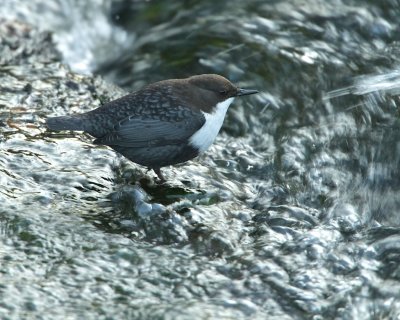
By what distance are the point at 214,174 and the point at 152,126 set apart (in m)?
0.80

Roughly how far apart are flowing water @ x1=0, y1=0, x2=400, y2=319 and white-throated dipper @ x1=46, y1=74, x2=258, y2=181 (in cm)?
29

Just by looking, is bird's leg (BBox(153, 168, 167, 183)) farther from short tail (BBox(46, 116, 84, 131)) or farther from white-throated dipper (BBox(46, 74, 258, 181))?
short tail (BBox(46, 116, 84, 131))

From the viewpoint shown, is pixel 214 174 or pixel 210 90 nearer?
pixel 210 90

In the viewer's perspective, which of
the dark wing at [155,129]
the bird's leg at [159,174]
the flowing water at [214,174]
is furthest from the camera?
the bird's leg at [159,174]

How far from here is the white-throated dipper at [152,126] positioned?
5.76 meters

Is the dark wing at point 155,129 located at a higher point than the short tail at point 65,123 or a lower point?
lower

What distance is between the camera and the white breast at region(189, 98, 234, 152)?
5.80 metres

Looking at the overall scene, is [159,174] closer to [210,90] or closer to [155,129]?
[155,129]

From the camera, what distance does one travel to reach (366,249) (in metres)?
5.31

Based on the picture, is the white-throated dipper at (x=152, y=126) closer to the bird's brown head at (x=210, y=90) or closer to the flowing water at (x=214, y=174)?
the bird's brown head at (x=210, y=90)

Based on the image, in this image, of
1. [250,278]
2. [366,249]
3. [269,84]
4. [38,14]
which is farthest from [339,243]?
[38,14]

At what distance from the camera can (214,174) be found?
6383 millimetres

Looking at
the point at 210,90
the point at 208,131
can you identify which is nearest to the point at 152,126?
the point at 208,131

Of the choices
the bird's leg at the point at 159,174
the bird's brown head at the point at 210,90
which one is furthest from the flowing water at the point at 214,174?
the bird's brown head at the point at 210,90
